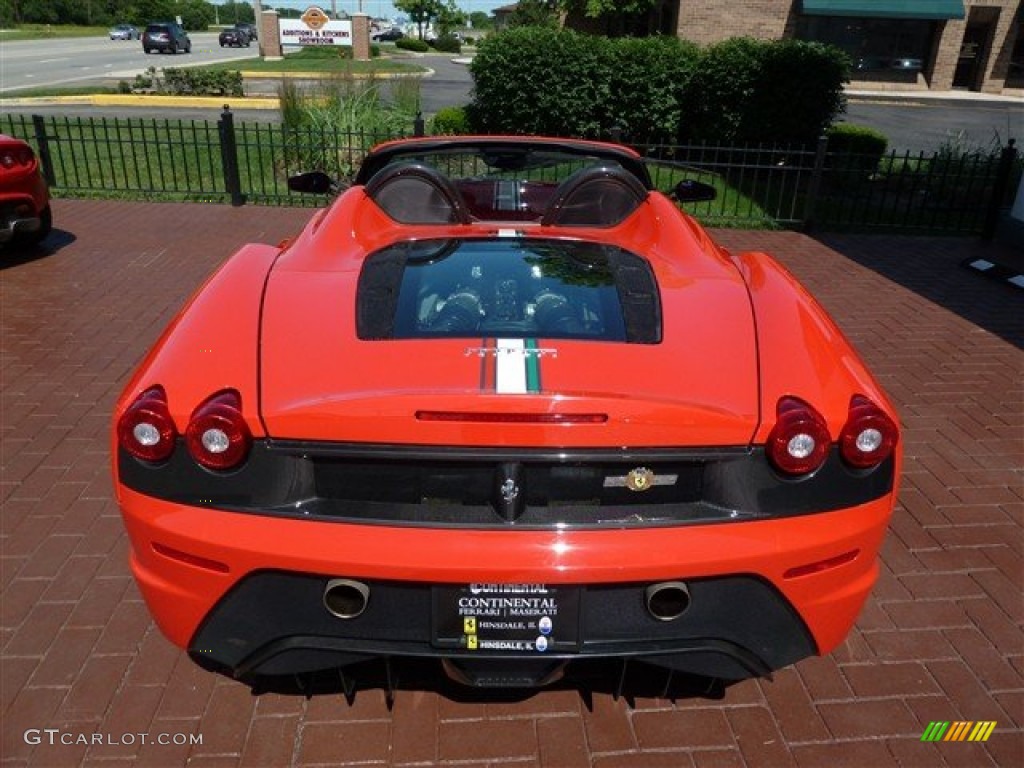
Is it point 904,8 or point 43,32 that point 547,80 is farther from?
point 43,32

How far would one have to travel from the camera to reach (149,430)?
1921 millimetres

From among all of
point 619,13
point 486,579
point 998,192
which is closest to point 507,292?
point 486,579

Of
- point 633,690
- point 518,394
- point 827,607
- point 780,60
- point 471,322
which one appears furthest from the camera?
point 780,60

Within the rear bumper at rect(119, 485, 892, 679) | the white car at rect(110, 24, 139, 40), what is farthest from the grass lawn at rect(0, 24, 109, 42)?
the rear bumper at rect(119, 485, 892, 679)

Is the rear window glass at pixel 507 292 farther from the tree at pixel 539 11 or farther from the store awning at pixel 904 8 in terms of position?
the store awning at pixel 904 8

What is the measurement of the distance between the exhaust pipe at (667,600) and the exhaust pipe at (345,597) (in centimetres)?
66

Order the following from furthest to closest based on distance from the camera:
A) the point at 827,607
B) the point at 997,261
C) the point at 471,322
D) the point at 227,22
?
1. the point at 227,22
2. the point at 997,261
3. the point at 471,322
4. the point at 827,607

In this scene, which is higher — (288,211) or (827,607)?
(827,607)

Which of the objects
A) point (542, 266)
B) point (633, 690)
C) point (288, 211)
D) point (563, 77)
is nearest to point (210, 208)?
point (288, 211)

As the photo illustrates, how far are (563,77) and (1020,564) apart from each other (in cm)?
1195

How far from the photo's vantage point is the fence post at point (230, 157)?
9.91m

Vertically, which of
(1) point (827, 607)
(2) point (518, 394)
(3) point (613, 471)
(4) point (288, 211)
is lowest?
(4) point (288, 211)

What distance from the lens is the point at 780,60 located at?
41.0 ft

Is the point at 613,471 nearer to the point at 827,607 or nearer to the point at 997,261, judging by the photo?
the point at 827,607
